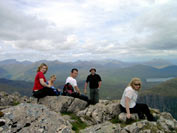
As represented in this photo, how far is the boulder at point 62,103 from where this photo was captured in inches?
572

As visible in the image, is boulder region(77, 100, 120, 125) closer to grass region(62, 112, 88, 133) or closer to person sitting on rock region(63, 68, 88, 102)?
grass region(62, 112, 88, 133)

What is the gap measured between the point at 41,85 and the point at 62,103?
305 centimetres

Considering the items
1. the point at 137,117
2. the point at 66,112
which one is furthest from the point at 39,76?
the point at 137,117

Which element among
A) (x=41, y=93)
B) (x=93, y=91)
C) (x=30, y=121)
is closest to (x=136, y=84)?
(x=93, y=91)

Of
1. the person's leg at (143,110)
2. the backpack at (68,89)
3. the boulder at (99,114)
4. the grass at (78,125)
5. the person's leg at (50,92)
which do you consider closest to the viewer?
the grass at (78,125)

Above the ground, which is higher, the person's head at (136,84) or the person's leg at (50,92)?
the person's head at (136,84)

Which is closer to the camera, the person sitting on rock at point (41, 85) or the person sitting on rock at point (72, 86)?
the person sitting on rock at point (41, 85)

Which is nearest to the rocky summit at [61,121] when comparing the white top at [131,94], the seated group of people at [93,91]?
the seated group of people at [93,91]

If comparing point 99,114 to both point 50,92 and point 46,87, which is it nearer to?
point 50,92

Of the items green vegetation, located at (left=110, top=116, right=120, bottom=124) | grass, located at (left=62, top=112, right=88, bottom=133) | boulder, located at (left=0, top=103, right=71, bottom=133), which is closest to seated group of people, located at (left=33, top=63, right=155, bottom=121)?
green vegetation, located at (left=110, top=116, right=120, bottom=124)

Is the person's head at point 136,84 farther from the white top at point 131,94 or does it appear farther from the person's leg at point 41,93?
the person's leg at point 41,93

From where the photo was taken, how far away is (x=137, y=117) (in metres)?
12.4

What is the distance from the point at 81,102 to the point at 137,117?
6480mm

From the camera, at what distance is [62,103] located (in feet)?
48.4
